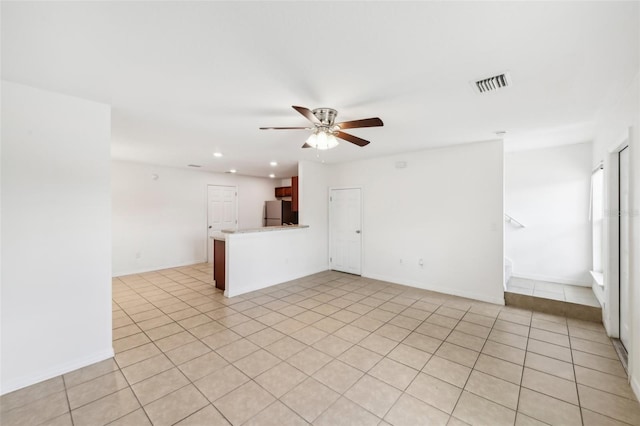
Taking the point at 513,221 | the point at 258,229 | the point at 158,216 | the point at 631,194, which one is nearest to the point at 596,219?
→ the point at 513,221

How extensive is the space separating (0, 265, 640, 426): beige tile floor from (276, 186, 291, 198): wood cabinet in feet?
16.5

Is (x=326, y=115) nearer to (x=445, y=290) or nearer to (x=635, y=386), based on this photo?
(x=635, y=386)

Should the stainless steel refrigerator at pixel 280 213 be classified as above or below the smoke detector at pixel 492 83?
below

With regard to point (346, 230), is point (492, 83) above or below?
above

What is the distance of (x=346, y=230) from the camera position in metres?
5.91

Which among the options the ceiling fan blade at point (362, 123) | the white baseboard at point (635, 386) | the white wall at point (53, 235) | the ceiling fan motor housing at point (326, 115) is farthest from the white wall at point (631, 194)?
the white wall at point (53, 235)

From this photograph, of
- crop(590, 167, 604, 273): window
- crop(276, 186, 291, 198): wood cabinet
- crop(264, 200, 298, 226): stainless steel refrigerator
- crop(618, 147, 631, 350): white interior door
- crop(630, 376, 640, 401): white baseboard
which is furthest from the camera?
crop(276, 186, 291, 198): wood cabinet

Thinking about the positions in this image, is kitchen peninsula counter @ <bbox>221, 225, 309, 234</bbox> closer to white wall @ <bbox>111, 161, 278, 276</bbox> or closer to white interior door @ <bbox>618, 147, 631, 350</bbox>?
white wall @ <bbox>111, 161, 278, 276</bbox>

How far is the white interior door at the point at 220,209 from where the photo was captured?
7.15 m

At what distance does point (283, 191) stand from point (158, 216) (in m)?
3.62

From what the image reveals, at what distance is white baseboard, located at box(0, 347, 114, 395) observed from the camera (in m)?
2.11

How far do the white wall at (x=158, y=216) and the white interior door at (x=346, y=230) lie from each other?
343cm

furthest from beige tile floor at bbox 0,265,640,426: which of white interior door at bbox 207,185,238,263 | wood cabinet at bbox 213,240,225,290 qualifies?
white interior door at bbox 207,185,238,263

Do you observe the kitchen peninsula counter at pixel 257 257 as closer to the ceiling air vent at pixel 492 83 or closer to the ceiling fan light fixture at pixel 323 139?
the ceiling fan light fixture at pixel 323 139
